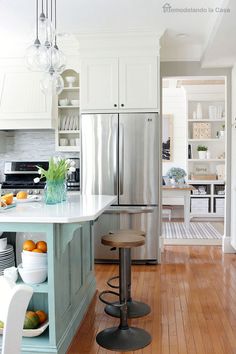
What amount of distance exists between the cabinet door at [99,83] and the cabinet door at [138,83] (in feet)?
0.32

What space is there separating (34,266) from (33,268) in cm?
1

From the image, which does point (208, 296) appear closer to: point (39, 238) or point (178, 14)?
point (39, 238)

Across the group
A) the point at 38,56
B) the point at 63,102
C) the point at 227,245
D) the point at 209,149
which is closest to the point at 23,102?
the point at 63,102

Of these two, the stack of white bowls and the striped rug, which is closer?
the stack of white bowls

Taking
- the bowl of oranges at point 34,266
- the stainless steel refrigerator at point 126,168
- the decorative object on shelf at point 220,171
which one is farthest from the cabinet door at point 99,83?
the decorative object on shelf at point 220,171

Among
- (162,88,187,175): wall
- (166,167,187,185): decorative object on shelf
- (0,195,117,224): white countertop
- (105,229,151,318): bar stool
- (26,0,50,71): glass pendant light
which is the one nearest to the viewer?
(0,195,117,224): white countertop

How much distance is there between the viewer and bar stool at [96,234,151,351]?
267 centimetres

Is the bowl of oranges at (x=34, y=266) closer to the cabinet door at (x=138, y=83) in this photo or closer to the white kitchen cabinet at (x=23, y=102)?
the cabinet door at (x=138, y=83)

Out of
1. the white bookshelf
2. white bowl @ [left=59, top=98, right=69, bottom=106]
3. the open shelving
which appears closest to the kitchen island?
the open shelving

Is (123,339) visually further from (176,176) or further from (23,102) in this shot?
(176,176)

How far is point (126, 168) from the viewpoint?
463 centimetres

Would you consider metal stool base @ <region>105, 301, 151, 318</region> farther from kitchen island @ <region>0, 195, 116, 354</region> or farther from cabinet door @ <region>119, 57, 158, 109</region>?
cabinet door @ <region>119, 57, 158, 109</region>

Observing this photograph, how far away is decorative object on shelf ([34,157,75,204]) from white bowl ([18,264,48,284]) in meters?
0.63

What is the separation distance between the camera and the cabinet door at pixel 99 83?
4680 millimetres
